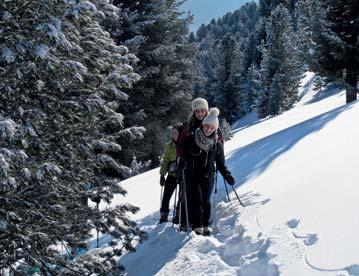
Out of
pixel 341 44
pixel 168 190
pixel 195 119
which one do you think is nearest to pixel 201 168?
pixel 195 119

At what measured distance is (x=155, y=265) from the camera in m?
6.45

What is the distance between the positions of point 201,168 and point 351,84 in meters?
12.6

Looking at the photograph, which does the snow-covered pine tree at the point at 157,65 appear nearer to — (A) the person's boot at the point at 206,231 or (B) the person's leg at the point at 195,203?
(B) the person's leg at the point at 195,203

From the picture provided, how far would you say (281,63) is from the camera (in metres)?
45.1

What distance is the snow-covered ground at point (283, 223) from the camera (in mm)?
4727

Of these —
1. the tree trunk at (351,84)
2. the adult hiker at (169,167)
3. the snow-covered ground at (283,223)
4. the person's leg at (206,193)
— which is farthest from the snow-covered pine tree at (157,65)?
the person's leg at (206,193)

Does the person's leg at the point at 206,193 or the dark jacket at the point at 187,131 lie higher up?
the dark jacket at the point at 187,131

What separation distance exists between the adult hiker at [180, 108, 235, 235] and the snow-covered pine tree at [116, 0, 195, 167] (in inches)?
353

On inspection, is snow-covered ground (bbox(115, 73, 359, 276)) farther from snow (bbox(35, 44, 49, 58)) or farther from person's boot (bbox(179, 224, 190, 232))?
snow (bbox(35, 44, 49, 58))

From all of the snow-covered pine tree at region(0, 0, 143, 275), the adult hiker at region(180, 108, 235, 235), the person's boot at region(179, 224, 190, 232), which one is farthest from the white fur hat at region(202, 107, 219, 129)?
the person's boot at region(179, 224, 190, 232)

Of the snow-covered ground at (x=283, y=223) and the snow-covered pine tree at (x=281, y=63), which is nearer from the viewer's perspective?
the snow-covered ground at (x=283, y=223)

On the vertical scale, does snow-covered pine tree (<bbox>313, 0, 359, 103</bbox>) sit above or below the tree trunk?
above

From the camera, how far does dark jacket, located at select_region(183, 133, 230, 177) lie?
262 inches

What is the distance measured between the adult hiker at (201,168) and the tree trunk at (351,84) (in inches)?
475
